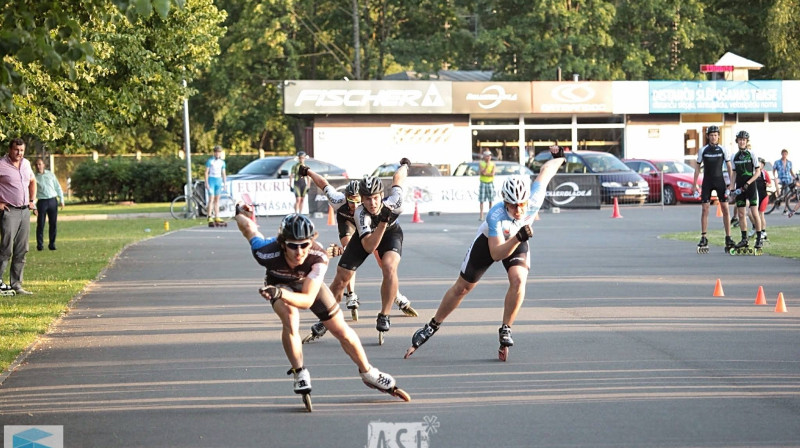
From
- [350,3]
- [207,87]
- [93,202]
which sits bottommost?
[93,202]

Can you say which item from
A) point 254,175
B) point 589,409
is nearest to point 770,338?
point 589,409

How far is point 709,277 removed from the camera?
16844 millimetres

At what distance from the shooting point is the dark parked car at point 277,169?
37.8 metres

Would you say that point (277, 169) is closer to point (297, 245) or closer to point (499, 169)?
point (499, 169)

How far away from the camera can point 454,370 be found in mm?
9797

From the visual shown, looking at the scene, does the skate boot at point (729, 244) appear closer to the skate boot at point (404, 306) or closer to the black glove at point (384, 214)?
the skate boot at point (404, 306)

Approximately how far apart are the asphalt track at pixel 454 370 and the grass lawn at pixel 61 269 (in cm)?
31

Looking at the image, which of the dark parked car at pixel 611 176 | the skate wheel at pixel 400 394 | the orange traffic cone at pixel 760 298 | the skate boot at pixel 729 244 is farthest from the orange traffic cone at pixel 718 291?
the dark parked car at pixel 611 176

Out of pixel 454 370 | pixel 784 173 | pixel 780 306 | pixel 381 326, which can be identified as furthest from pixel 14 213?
pixel 784 173

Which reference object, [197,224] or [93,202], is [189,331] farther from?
[93,202]

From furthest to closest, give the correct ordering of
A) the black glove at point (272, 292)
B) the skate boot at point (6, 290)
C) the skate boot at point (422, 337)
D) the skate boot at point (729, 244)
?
the skate boot at point (729, 244) → the skate boot at point (6, 290) → the skate boot at point (422, 337) → the black glove at point (272, 292)

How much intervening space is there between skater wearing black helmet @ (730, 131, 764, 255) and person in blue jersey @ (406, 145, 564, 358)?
998 cm

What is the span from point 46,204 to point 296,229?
18.3 meters

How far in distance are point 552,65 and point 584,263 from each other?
138 feet
